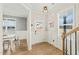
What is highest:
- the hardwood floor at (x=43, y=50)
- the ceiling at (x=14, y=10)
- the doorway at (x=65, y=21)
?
the ceiling at (x=14, y=10)

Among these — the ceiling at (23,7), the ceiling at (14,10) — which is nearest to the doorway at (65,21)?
the ceiling at (23,7)

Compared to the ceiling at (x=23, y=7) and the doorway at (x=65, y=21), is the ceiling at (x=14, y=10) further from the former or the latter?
the doorway at (x=65, y=21)

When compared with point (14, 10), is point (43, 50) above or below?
below

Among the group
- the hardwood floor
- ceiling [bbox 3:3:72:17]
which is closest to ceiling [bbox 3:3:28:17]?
ceiling [bbox 3:3:72:17]

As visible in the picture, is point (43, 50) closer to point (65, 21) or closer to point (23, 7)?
point (65, 21)

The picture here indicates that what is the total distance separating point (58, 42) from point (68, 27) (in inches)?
10.5

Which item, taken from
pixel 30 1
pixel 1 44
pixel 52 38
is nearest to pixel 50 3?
pixel 30 1

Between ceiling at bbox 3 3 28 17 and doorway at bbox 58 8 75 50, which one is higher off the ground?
ceiling at bbox 3 3 28 17

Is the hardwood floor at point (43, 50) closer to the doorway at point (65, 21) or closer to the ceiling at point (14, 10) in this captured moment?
the doorway at point (65, 21)

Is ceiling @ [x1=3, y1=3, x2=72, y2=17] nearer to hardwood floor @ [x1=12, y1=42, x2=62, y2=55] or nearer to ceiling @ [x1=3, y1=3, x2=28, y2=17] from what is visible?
ceiling @ [x1=3, y1=3, x2=28, y2=17]

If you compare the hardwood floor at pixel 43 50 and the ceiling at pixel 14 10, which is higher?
the ceiling at pixel 14 10

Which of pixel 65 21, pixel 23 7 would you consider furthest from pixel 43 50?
pixel 23 7

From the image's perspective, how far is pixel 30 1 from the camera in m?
1.62
